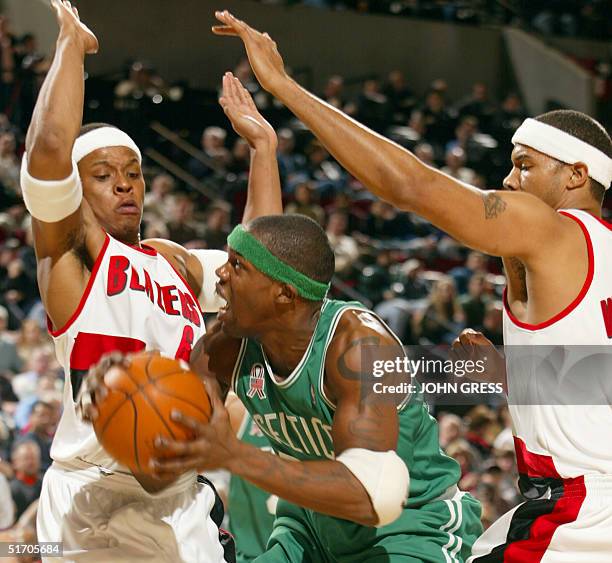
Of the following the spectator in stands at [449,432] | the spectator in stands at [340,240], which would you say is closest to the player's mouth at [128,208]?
the spectator in stands at [449,432]

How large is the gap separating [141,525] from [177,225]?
23.2 ft

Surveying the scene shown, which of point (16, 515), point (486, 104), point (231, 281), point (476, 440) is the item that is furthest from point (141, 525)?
point (486, 104)

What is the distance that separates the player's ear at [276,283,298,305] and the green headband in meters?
0.02

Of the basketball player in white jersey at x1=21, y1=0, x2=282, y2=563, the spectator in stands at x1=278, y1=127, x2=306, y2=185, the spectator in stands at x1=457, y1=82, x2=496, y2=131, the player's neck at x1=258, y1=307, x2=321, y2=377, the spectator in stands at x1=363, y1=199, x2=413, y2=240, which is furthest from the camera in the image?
the spectator in stands at x1=457, y1=82, x2=496, y2=131

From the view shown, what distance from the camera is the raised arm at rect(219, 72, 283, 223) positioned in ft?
13.7

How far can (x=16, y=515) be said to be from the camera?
22.6 ft

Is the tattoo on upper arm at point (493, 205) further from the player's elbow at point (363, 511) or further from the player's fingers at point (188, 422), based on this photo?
the player's fingers at point (188, 422)

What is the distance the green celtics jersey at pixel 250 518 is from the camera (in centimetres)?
499

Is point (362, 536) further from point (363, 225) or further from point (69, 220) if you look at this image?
point (363, 225)

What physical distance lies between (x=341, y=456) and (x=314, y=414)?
38cm

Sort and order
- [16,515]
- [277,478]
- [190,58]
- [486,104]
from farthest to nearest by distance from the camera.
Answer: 1. [486,104]
2. [190,58]
3. [16,515]
4. [277,478]

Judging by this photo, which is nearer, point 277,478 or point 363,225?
point 277,478

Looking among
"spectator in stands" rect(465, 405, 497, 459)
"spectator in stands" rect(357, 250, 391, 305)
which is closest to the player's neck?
"spectator in stands" rect(465, 405, 497, 459)

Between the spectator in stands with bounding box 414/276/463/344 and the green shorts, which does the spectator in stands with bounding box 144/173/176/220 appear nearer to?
the spectator in stands with bounding box 414/276/463/344
